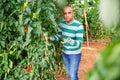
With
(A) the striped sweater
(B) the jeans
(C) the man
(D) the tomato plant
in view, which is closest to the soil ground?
(B) the jeans

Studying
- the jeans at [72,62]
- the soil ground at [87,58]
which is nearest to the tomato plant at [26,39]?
the jeans at [72,62]

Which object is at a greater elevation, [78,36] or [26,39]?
[26,39]

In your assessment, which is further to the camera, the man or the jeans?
the jeans

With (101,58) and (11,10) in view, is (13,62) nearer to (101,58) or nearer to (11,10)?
(11,10)

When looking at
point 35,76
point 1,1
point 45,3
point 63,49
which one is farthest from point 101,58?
point 63,49

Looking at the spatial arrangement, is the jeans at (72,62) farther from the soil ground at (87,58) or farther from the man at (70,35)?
the soil ground at (87,58)

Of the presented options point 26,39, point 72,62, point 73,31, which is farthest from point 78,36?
point 26,39

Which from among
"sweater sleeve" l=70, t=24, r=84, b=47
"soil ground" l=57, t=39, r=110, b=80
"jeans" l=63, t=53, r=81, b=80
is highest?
"sweater sleeve" l=70, t=24, r=84, b=47

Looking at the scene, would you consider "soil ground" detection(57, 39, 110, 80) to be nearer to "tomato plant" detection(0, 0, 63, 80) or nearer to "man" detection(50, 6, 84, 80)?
"man" detection(50, 6, 84, 80)

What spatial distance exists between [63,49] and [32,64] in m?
0.73

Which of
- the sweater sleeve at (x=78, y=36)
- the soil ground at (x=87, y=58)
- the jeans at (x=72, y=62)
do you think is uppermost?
the sweater sleeve at (x=78, y=36)

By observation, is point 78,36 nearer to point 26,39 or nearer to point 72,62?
point 72,62

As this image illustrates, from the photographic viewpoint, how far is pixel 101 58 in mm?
218

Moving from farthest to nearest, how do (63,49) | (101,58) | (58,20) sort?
(63,49) → (58,20) → (101,58)
